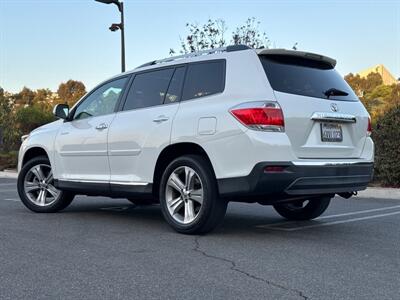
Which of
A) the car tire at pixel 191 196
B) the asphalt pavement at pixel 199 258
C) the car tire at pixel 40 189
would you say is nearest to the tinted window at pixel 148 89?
the car tire at pixel 191 196

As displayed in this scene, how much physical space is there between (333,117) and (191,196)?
1.70 m

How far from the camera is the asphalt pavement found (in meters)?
3.79

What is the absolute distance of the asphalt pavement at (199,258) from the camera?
149 inches

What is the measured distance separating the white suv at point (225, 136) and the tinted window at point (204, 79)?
0.01 meters

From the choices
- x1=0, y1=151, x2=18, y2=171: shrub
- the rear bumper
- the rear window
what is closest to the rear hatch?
the rear window

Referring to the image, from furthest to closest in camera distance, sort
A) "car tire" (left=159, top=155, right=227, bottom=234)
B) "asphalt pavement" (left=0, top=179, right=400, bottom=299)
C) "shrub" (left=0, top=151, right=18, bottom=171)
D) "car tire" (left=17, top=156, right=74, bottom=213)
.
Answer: "shrub" (left=0, top=151, right=18, bottom=171) < "car tire" (left=17, top=156, right=74, bottom=213) < "car tire" (left=159, top=155, right=227, bottom=234) < "asphalt pavement" (left=0, top=179, right=400, bottom=299)

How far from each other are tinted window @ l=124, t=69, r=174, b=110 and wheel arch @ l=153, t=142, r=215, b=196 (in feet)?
2.07

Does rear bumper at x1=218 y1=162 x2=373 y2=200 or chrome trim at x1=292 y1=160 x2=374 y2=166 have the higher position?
chrome trim at x1=292 y1=160 x2=374 y2=166

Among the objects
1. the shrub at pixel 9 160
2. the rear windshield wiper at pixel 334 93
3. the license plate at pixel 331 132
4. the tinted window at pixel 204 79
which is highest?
the tinted window at pixel 204 79

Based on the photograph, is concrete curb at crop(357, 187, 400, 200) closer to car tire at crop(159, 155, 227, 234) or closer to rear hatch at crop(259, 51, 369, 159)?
rear hatch at crop(259, 51, 369, 159)

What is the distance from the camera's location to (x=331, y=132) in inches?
218

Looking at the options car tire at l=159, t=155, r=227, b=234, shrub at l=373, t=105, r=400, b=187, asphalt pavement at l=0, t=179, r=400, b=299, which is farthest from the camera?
shrub at l=373, t=105, r=400, b=187

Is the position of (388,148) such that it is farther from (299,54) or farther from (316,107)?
(316,107)

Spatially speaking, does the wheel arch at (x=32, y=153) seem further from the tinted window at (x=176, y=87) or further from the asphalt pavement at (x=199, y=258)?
the tinted window at (x=176, y=87)
